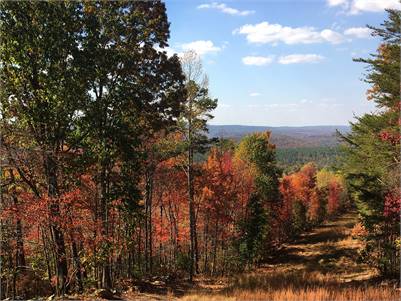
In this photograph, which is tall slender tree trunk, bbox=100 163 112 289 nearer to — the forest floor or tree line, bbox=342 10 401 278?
the forest floor

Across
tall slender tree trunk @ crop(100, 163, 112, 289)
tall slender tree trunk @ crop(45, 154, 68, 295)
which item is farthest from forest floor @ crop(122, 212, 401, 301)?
tall slender tree trunk @ crop(45, 154, 68, 295)

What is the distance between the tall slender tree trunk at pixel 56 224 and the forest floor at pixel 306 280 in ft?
8.76

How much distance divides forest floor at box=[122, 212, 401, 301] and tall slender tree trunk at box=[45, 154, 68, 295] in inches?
105

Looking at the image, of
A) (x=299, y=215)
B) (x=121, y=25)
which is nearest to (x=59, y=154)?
(x=121, y=25)

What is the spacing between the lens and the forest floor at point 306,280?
1539cm

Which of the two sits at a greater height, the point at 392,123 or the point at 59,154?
the point at 392,123

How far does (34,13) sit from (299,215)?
48059mm

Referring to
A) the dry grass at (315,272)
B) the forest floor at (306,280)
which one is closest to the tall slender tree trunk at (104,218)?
the forest floor at (306,280)

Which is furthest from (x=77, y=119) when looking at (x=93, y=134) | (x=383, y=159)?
(x=383, y=159)

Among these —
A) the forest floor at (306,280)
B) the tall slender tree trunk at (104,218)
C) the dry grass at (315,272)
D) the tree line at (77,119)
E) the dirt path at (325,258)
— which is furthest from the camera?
the dirt path at (325,258)

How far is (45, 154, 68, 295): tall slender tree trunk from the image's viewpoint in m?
14.6

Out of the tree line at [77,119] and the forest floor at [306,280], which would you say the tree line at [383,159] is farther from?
the tree line at [77,119]

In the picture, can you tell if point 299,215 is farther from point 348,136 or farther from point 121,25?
point 121,25

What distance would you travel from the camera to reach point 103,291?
1497cm
